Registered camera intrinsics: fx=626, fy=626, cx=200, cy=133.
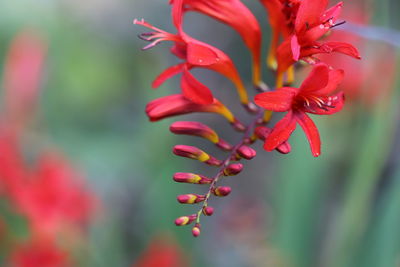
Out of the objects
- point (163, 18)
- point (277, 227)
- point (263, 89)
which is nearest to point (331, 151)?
point (277, 227)

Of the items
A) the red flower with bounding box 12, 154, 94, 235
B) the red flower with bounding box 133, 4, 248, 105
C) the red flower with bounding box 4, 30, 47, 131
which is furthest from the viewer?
the red flower with bounding box 4, 30, 47, 131

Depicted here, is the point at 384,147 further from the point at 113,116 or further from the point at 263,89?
the point at 113,116

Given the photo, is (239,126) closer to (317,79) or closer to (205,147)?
(317,79)

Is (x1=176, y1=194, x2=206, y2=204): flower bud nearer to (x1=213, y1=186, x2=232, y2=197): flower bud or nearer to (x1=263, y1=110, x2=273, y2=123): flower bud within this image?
(x1=213, y1=186, x2=232, y2=197): flower bud

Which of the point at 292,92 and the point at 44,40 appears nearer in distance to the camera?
the point at 292,92

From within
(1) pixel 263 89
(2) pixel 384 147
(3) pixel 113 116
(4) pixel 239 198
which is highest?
(1) pixel 263 89

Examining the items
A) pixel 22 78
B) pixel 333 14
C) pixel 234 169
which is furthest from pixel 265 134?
pixel 22 78

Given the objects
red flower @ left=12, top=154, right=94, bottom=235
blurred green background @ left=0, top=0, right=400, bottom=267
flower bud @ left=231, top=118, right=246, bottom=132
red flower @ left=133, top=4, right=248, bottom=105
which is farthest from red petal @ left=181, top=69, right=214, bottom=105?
red flower @ left=12, top=154, right=94, bottom=235
